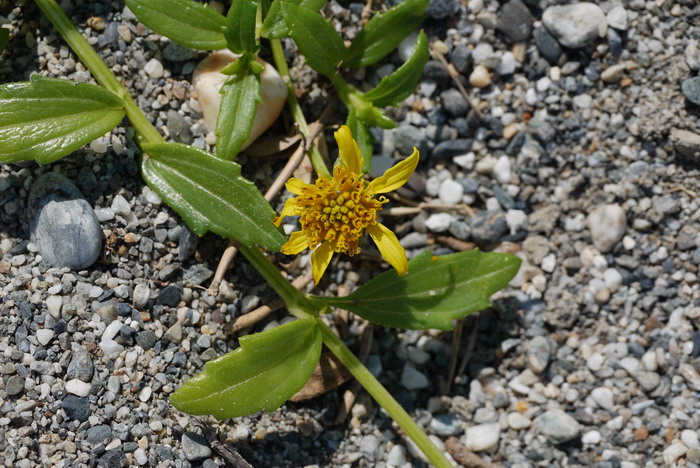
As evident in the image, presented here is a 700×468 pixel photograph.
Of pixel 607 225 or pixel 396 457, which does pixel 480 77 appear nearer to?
pixel 607 225

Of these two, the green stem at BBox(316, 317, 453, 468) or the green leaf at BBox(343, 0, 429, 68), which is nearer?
the green stem at BBox(316, 317, 453, 468)

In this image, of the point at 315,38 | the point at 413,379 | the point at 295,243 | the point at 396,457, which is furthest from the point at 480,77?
the point at 396,457

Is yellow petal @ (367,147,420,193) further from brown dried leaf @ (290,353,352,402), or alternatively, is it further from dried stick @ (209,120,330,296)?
brown dried leaf @ (290,353,352,402)

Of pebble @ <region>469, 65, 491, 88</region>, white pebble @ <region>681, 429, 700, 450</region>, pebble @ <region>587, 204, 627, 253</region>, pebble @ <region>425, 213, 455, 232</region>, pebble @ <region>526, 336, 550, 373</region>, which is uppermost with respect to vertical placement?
pebble @ <region>469, 65, 491, 88</region>

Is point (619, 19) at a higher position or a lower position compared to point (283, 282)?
higher

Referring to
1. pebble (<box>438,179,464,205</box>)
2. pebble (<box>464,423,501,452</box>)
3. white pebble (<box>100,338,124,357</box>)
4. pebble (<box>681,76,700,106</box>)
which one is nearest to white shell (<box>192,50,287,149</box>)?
pebble (<box>438,179,464,205</box>)

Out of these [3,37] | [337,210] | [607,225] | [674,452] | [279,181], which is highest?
[3,37]

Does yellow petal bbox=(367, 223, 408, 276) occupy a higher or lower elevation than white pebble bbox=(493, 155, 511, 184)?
higher
